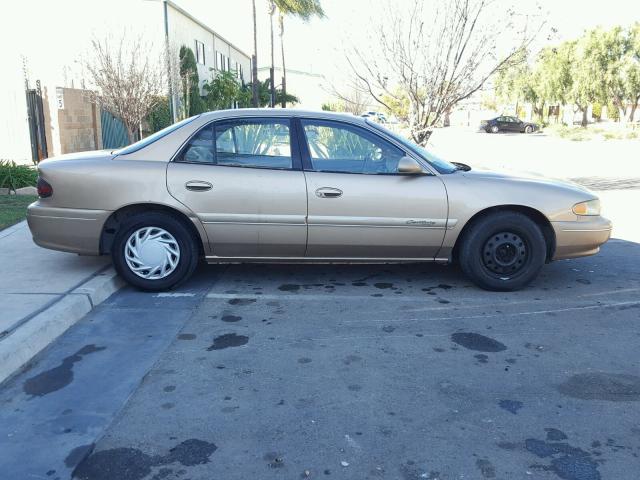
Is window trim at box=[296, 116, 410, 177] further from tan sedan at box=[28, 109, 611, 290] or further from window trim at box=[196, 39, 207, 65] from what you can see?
window trim at box=[196, 39, 207, 65]

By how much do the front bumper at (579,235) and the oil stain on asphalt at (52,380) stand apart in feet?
13.4

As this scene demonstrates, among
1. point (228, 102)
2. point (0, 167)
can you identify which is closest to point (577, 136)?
point (228, 102)

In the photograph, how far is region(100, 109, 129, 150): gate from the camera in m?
16.8

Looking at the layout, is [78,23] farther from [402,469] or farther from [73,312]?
[402,469]

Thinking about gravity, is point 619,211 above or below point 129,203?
below

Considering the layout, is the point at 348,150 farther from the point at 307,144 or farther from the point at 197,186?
the point at 197,186

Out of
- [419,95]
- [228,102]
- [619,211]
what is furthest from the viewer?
[228,102]

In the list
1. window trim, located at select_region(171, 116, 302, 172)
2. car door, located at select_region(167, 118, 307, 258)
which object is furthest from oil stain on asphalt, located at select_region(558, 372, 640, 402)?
window trim, located at select_region(171, 116, 302, 172)

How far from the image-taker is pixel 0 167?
10.3m

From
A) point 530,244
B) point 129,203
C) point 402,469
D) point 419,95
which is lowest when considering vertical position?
point 402,469

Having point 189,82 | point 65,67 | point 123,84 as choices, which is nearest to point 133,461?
point 123,84

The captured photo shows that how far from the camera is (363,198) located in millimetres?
5172

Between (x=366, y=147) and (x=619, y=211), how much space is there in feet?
20.8

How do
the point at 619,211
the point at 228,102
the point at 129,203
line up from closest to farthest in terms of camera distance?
the point at 129,203 < the point at 619,211 < the point at 228,102
